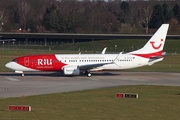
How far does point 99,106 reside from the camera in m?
37.1

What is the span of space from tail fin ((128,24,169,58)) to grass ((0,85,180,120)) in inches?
601

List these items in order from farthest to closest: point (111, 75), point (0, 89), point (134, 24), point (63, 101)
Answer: point (134, 24), point (111, 75), point (0, 89), point (63, 101)

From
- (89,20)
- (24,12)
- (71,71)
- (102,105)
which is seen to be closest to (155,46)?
(71,71)

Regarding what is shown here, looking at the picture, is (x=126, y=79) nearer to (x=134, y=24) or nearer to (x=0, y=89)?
(x=0, y=89)

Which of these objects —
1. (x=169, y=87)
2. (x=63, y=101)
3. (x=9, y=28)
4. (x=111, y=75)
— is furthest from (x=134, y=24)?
(x=63, y=101)

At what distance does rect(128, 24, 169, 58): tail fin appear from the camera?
62.5m

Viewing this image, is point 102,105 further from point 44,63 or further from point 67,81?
point 44,63

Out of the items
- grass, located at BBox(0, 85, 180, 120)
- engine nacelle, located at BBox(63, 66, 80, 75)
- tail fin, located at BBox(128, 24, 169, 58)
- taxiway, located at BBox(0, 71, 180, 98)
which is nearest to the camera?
grass, located at BBox(0, 85, 180, 120)

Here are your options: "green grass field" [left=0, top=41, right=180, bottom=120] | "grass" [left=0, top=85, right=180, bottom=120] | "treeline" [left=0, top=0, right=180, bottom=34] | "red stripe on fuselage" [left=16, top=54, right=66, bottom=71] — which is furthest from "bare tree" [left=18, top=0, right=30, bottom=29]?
"grass" [left=0, top=85, right=180, bottom=120]

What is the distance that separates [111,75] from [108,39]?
226 ft

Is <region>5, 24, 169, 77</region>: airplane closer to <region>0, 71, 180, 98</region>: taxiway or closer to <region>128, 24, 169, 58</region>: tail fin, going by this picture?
<region>128, 24, 169, 58</region>: tail fin

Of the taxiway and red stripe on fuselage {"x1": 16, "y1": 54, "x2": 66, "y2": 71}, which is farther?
red stripe on fuselage {"x1": 16, "y1": 54, "x2": 66, "y2": 71}

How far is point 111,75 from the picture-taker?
63.3m

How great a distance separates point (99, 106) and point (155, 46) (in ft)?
89.2
